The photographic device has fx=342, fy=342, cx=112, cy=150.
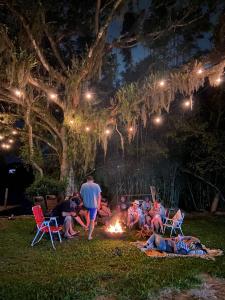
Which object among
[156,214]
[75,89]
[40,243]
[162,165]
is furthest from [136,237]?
[162,165]

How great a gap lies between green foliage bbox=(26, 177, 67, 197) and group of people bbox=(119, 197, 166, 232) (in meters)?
2.78

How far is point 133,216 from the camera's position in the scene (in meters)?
8.84

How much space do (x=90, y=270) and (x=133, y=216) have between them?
371cm

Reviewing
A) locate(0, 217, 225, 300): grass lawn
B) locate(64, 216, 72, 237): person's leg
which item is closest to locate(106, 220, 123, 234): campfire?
locate(0, 217, 225, 300): grass lawn

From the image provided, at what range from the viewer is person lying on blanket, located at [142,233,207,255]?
6.40 meters

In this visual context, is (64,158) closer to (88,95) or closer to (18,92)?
(88,95)

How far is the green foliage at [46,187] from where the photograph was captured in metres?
11.3

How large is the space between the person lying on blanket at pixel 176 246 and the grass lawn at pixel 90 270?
371 millimetres

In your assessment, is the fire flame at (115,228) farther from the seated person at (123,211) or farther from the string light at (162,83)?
the string light at (162,83)

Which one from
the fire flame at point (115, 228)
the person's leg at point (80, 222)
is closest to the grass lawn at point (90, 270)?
the fire flame at point (115, 228)

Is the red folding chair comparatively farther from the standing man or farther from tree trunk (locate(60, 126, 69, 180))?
tree trunk (locate(60, 126, 69, 180))

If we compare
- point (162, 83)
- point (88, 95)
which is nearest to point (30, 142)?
point (88, 95)

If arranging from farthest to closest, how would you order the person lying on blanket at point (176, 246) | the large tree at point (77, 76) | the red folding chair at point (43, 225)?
the large tree at point (77, 76)
the red folding chair at point (43, 225)
the person lying on blanket at point (176, 246)

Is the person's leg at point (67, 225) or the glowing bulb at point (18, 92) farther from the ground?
the glowing bulb at point (18, 92)
